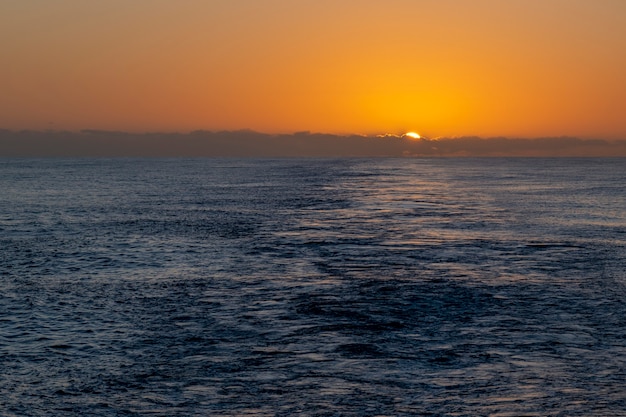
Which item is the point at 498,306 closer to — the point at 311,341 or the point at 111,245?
the point at 311,341

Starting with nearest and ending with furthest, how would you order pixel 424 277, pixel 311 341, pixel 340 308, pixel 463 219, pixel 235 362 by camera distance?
pixel 235 362
pixel 311 341
pixel 340 308
pixel 424 277
pixel 463 219

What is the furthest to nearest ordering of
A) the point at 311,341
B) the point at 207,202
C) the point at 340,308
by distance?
the point at 207,202 < the point at 340,308 < the point at 311,341

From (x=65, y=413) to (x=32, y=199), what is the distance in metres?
59.6

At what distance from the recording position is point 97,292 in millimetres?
21516

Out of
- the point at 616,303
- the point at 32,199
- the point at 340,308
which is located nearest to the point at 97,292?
the point at 340,308

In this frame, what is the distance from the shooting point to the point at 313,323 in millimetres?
17500

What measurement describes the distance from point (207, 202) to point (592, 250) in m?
38.7

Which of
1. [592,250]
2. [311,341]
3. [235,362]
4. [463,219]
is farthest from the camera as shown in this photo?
[463,219]

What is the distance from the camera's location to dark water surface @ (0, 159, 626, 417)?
12273 millimetres

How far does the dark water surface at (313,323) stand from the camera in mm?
12273

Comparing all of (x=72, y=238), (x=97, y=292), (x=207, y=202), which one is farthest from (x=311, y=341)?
(x=207, y=202)

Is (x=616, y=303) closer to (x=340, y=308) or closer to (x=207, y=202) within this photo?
(x=340, y=308)

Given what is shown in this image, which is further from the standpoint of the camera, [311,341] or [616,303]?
[616,303]

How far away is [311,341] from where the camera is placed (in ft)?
52.0
